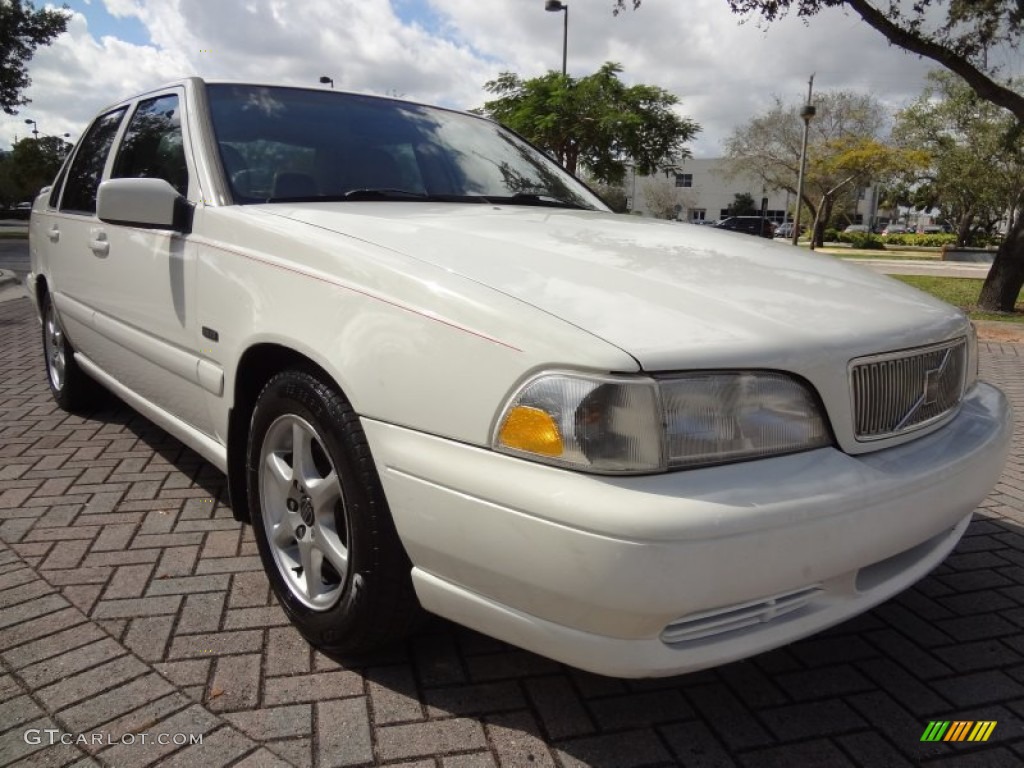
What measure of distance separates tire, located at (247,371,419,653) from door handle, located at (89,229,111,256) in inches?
62.6

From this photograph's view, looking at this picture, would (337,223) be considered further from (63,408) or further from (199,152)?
(63,408)

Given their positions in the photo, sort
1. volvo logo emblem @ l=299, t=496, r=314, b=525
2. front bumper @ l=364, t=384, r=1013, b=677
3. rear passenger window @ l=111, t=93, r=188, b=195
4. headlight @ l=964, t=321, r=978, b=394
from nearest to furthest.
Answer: front bumper @ l=364, t=384, r=1013, b=677 < volvo logo emblem @ l=299, t=496, r=314, b=525 < headlight @ l=964, t=321, r=978, b=394 < rear passenger window @ l=111, t=93, r=188, b=195

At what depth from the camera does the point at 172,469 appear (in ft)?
12.2

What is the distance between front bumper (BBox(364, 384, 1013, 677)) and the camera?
1.47 m

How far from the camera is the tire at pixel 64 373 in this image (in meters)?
4.43

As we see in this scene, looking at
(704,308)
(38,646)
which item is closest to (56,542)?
(38,646)

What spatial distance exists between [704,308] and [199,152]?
1939 mm

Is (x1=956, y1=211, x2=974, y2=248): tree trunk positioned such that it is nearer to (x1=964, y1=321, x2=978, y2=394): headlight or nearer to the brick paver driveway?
(x1=964, y1=321, x2=978, y2=394): headlight

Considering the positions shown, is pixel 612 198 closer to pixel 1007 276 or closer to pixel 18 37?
pixel 1007 276

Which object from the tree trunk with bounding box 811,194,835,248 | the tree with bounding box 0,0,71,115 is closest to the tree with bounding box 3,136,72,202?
the tree with bounding box 0,0,71,115

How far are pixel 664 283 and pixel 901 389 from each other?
67 cm

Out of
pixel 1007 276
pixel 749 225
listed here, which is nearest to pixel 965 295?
pixel 1007 276

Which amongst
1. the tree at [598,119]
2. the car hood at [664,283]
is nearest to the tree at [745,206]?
the tree at [598,119]

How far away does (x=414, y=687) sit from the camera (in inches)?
80.7
